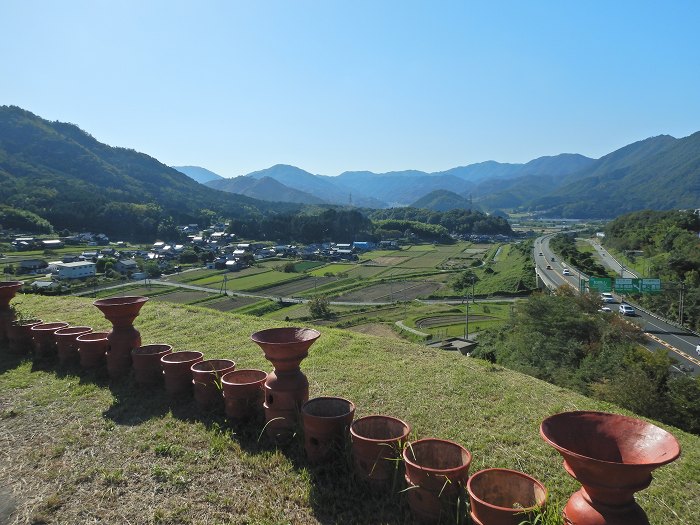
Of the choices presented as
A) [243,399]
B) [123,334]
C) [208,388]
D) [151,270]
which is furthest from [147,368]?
[151,270]

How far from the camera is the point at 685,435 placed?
418 cm

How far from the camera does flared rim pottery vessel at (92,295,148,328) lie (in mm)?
4461

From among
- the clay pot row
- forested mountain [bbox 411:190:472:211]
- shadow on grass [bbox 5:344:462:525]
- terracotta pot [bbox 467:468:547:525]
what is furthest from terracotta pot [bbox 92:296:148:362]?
forested mountain [bbox 411:190:472:211]

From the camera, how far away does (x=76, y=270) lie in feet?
107

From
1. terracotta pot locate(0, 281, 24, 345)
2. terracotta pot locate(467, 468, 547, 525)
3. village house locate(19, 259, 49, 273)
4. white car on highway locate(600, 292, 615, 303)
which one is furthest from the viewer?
village house locate(19, 259, 49, 273)

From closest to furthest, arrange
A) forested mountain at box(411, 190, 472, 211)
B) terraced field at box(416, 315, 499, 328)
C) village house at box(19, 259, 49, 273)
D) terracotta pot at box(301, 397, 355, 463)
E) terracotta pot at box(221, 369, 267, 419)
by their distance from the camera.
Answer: terracotta pot at box(301, 397, 355, 463) < terracotta pot at box(221, 369, 267, 419) < terraced field at box(416, 315, 499, 328) < village house at box(19, 259, 49, 273) < forested mountain at box(411, 190, 472, 211)

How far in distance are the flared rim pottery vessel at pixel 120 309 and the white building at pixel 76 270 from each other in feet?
104

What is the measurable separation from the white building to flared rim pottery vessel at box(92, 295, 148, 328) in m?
31.7

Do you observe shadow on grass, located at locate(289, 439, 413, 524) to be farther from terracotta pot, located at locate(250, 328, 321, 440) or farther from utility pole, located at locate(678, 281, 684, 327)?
utility pole, located at locate(678, 281, 684, 327)

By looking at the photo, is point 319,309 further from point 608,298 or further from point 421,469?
point 421,469

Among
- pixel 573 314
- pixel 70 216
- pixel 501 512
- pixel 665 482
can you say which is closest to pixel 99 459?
pixel 501 512

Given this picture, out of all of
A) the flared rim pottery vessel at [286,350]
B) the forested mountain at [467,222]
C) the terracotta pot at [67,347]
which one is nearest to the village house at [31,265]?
the terracotta pot at [67,347]

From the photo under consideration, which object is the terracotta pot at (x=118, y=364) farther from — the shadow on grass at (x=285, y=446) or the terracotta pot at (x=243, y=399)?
the terracotta pot at (x=243, y=399)

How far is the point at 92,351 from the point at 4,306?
2369mm
